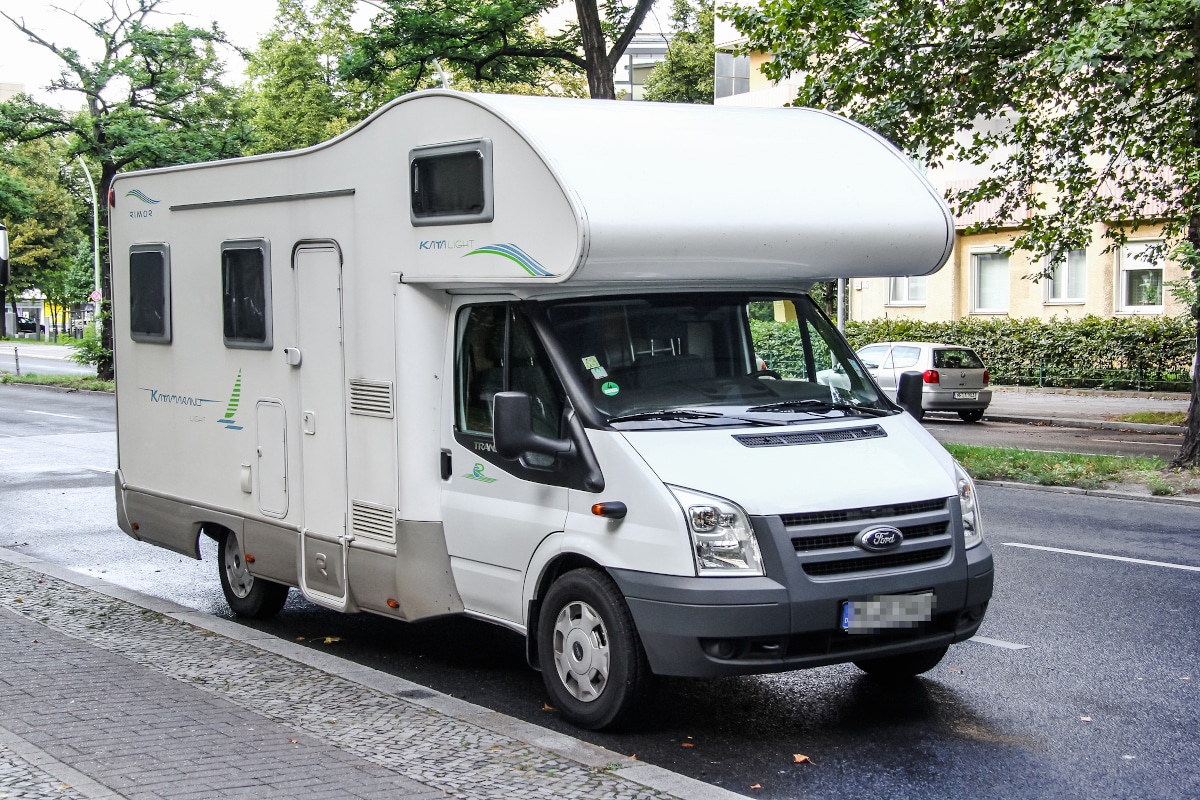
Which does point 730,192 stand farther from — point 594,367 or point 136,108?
point 136,108

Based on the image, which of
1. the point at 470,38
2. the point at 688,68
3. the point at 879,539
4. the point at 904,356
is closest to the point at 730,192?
the point at 879,539

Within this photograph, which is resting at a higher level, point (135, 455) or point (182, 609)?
point (135, 455)

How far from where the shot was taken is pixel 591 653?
5910 millimetres

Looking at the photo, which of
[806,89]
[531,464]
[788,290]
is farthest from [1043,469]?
[531,464]

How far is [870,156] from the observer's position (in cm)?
680

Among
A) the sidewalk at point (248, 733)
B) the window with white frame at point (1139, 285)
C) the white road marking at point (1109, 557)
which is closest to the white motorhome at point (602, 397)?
the sidewalk at point (248, 733)

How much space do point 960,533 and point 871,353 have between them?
69.7 ft

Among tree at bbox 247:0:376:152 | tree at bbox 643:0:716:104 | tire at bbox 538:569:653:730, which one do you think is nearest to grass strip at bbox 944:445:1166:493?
tire at bbox 538:569:653:730

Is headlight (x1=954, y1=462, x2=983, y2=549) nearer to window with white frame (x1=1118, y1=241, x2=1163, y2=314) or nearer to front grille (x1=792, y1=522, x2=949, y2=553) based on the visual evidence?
front grille (x1=792, y1=522, x2=949, y2=553)

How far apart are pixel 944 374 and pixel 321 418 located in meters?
20.4

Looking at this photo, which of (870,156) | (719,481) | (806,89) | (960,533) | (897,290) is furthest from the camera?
(897,290)

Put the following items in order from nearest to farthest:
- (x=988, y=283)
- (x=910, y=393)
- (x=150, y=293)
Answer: (x=910, y=393)
(x=150, y=293)
(x=988, y=283)

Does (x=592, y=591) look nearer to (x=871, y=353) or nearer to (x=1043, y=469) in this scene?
(x=1043, y=469)

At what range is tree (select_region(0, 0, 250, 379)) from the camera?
33.6 m
